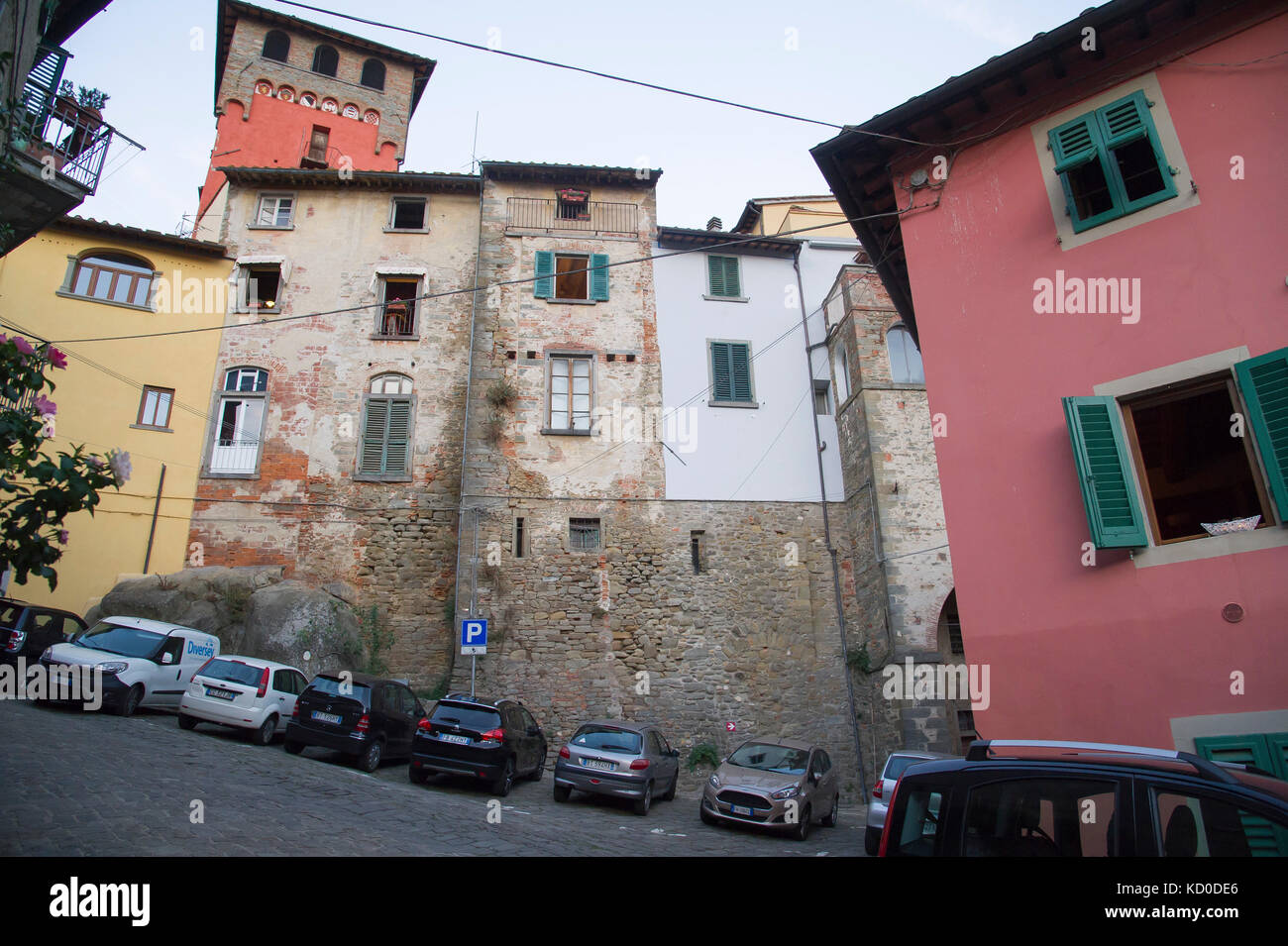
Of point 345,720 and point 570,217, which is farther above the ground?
point 570,217

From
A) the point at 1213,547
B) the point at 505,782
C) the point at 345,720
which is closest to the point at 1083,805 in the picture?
the point at 1213,547

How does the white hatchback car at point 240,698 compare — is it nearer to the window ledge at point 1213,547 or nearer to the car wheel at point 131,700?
the car wheel at point 131,700

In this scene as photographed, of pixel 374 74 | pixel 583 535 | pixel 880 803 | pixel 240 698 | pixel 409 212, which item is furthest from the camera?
pixel 374 74

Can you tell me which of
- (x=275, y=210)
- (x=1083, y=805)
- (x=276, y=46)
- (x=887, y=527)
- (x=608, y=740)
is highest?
(x=276, y=46)

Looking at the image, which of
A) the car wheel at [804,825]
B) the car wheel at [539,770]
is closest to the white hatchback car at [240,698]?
the car wheel at [539,770]

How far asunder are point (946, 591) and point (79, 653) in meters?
17.2

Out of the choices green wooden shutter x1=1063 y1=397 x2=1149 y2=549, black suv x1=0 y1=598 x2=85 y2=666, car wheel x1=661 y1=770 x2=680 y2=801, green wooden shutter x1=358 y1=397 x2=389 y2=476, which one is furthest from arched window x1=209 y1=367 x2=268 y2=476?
green wooden shutter x1=1063 y1=397 x2=1149 y2=549

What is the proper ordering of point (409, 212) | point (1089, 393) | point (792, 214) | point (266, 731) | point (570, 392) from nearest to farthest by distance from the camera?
1. point (1089, 393)
2. point (266, 731)
3. point (570, 392)
4. point (409, 212)
5. point (792, 214)

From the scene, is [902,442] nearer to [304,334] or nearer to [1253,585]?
[1253,585]

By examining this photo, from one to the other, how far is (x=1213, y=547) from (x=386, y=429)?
17805mm

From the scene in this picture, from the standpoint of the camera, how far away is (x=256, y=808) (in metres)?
8.18

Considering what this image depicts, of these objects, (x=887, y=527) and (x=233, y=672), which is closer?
(x=233, y=672)

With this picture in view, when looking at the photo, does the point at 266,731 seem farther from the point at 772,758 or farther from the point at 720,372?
the point at 720,372
